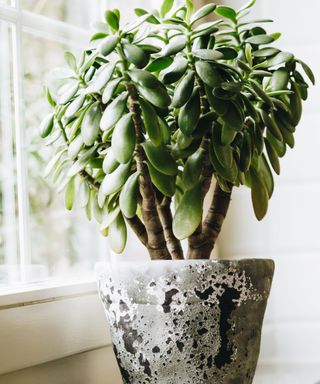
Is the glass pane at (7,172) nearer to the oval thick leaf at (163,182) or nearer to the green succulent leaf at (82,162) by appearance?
the green succulent leaf at (82,162)

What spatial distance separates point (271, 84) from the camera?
3.11ft

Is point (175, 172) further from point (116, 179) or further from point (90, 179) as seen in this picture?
point (90, 179)

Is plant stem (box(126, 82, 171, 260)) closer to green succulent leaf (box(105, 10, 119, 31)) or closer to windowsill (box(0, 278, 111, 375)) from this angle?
green succulent leaf (box(105, 10, 119, 31))

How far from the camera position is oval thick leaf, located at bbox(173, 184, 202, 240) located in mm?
816

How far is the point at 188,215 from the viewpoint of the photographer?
824 mm

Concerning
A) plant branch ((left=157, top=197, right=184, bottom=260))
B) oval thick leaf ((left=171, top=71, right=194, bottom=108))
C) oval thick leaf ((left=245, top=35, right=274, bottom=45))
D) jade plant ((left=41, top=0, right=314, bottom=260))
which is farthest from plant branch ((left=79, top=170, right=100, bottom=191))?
oval thick leaf ((left=245, top=35, right=274, bottom=45))

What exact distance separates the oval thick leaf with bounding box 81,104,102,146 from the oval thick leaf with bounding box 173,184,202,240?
0.48ft

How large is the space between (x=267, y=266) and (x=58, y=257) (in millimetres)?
420

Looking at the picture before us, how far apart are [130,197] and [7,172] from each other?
0.98 ft

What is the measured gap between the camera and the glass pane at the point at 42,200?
1.09 metres

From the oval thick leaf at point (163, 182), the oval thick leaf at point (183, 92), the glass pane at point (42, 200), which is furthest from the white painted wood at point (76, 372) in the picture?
the oval thick leaf at point (183, 92)

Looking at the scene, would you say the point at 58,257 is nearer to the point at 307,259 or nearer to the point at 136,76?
the point at 136,76

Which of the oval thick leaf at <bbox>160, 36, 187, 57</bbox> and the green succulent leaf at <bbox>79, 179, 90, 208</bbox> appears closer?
the oval thick leaf at <bbox>160, 36, 187, 57</bbox>

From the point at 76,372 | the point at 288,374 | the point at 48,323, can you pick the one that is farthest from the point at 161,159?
the point at 288,374
